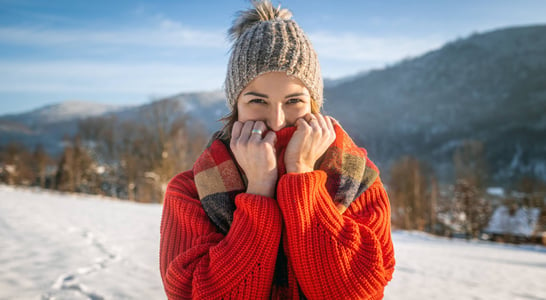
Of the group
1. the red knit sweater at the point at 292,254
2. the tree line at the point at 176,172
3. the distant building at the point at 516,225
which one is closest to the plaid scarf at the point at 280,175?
the red knit sweater at the point at 292,254

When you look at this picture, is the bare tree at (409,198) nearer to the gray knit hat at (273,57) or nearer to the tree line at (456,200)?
→ the tree line at (456,200)

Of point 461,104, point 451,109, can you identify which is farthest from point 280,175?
point 461,104

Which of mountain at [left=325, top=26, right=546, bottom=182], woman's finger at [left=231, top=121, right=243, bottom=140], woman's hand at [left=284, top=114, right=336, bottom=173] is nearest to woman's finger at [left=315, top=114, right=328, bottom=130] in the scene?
woman's hand at [left=284, top=114, right=336, bottom=173]

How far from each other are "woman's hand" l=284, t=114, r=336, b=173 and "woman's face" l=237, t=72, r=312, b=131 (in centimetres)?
11

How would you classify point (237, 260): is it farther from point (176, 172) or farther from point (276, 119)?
point (176, 172)

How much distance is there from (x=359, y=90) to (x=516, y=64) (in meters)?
58.4

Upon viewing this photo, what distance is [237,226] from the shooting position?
1.26 m

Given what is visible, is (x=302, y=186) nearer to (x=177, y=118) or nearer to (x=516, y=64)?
(x=177, y=118)

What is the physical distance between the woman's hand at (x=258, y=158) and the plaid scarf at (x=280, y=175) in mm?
93

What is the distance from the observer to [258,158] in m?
1.29

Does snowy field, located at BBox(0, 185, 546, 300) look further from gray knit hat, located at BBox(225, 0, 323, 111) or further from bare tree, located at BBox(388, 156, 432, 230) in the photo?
bare tree, located at BBox(388, 156, 432, 230)

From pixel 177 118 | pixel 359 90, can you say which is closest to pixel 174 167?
pixel 177 118

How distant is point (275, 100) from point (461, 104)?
12755cm

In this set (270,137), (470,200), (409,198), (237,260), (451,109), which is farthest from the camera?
(451,109)
